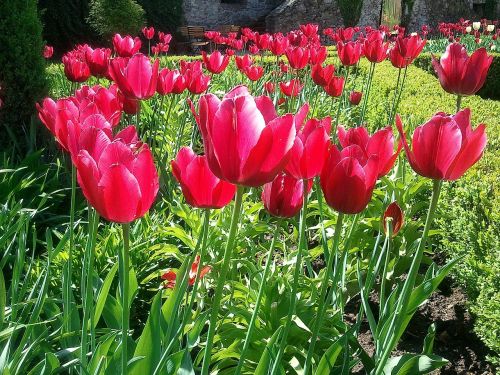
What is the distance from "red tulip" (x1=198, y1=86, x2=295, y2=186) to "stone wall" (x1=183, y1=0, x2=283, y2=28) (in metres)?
18.7

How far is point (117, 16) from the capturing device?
41.7 ft

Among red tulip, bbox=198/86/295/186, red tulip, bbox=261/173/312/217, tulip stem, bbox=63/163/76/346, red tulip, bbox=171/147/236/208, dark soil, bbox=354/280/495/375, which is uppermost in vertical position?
red tulip, bbox=198/86/295/186

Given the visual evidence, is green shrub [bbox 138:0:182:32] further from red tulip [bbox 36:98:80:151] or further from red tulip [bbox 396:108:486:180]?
red tulip [bbox 396:108:486:180]

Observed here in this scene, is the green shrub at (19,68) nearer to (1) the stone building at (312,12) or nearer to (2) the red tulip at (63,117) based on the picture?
(2) the red tulip at (63,117)

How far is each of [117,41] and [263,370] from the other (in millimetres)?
2403

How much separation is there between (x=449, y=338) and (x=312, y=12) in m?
17.9

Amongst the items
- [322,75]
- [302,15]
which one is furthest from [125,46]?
[302,15]

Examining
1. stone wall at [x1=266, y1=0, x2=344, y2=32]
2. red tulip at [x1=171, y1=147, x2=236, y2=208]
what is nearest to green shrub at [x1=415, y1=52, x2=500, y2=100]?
stone wall at [x1=266, y1=0, x2=344, y2=32]

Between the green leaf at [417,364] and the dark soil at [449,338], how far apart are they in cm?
59

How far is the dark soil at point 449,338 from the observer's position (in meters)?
2.28

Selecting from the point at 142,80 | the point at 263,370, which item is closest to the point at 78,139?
the point at 263,370

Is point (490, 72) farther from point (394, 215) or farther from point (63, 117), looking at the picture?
point (63, 117)

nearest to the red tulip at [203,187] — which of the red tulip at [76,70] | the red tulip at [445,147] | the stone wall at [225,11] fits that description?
the red tulip at [445,147]

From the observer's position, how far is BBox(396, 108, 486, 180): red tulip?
1.10m
